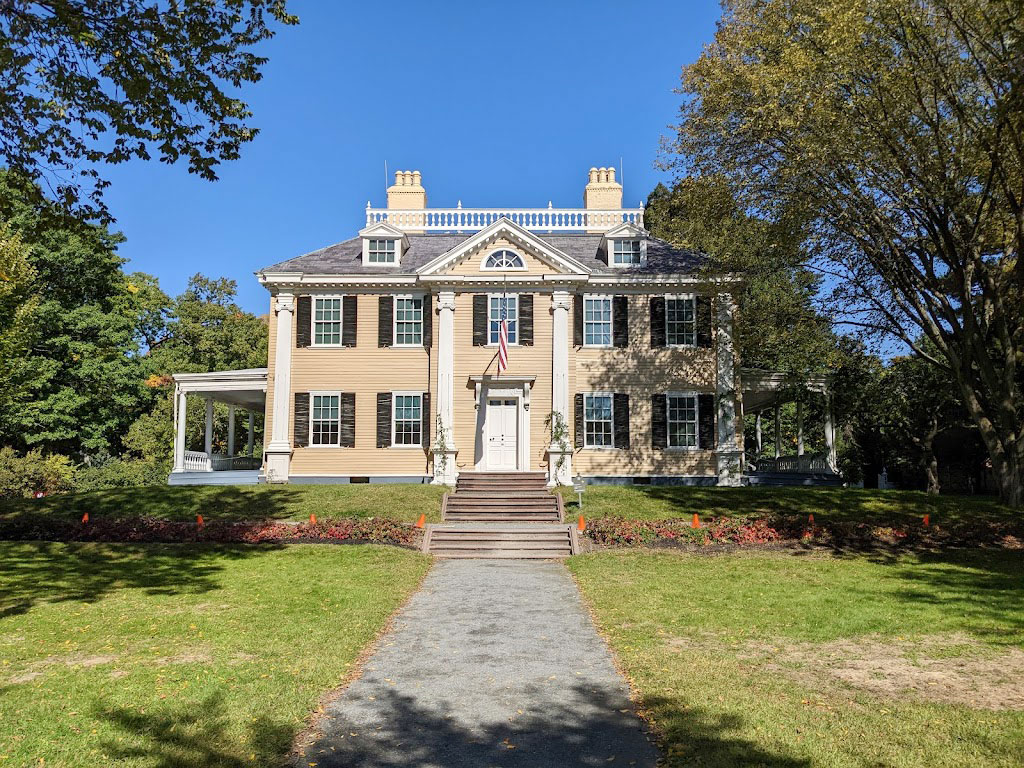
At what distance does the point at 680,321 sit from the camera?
82.0ft

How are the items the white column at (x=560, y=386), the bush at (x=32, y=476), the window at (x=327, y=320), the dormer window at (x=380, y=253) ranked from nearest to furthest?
the white column at (x=560, y=386)
the window at (x=327, y=320)
the dormer window at (x=380, y=253)
the bush at (x=32, y=476)

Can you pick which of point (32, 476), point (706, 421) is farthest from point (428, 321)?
point (32, 476)

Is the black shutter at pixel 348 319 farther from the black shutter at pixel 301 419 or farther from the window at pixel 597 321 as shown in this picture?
the window at pixel 597 321

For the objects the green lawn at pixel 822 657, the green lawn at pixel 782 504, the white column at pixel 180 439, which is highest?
the white column at pixel 180 439

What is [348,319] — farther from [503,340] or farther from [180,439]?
[180,439]

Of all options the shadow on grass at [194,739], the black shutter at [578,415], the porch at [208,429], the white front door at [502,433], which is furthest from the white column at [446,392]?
the shadow on grass at [194,739]

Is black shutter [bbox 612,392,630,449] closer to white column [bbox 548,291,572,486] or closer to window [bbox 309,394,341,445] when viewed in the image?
white column [bbox 548,291,572,486]

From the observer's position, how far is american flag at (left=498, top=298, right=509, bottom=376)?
22.9m

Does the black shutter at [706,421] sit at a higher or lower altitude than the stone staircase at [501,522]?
higher

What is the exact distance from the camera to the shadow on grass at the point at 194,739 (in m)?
5.11

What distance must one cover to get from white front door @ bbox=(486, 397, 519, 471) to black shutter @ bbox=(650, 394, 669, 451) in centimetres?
442

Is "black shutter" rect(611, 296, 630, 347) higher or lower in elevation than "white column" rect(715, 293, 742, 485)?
higher

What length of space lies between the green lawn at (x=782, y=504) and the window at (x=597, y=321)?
17.8 ft

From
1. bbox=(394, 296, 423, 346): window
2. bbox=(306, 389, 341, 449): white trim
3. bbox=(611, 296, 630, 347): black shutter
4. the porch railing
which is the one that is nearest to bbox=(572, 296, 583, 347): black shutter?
bbox=(611, 296, 630, 347): black shutter
